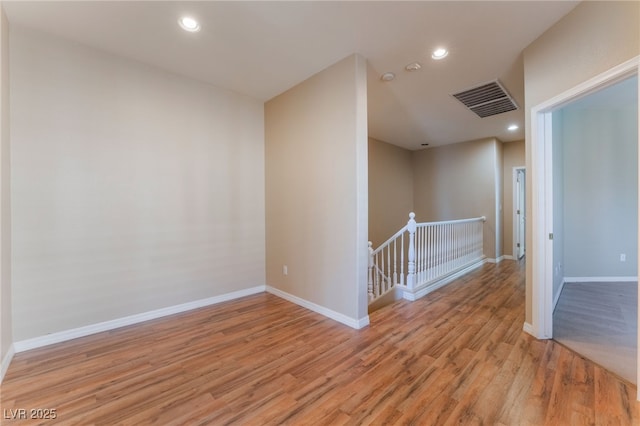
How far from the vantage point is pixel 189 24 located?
221 centimetres

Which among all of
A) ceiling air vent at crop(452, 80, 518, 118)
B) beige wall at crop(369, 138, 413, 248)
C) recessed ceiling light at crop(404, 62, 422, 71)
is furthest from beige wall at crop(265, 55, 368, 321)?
beige wall at crop(369, 138, 413, 248)

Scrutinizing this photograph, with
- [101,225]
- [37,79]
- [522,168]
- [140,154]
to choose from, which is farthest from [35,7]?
[522,168]

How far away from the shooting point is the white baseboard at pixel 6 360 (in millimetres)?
1870

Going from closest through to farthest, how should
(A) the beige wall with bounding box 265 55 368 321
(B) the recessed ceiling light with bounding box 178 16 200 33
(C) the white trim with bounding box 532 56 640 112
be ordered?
(C) the white trim with bounding box 532 56 640 112 → (B) the recessed ceiling light with bounding box 178 16 200 33 → (A) the beige wall with bounding box 265 55 368 321

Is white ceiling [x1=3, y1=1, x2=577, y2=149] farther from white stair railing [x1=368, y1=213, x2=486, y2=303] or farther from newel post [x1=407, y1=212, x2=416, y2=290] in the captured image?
white stair railing [x1=368, y1=213, x2=486, y2=303]

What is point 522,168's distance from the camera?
5656mm

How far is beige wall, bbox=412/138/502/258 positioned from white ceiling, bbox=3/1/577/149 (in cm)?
249

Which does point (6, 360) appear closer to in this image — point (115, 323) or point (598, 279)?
point (115, 323)

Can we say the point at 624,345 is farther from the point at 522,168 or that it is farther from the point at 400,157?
the point at 400,157

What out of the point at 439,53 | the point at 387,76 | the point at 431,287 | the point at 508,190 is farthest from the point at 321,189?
the point at 508,190

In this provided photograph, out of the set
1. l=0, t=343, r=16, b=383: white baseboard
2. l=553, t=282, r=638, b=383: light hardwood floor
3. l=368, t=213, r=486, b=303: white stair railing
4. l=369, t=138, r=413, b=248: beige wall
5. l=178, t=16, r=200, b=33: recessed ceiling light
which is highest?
l=178, t=16, r=200, b=33: recessed ceiling light

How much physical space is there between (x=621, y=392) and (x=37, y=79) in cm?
496

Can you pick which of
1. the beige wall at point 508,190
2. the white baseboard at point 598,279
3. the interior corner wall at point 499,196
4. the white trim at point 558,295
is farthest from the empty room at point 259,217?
the beige wall at point 508,190

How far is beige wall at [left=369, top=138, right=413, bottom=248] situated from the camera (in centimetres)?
572
